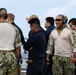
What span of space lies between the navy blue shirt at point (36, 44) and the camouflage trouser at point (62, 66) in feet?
2.04

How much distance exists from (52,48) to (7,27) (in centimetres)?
196

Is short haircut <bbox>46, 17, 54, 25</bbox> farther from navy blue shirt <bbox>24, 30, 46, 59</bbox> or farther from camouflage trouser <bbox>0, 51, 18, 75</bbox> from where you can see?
camouflage trouser <bbox>0, 51, 18, 75</bbox>

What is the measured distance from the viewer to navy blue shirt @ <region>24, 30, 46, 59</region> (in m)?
8.12

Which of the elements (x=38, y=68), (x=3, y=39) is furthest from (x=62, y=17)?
(x=3, y=39)

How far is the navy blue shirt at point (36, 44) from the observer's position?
8125 millimetres

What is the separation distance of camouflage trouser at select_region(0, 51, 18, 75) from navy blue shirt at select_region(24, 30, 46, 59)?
753 mm

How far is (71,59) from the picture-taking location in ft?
28.9

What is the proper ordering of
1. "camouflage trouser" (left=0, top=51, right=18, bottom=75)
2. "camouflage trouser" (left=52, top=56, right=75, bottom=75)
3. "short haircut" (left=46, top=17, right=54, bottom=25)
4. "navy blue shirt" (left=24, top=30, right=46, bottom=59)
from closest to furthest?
"camouflage trouser" (left=0, top=51, right=18, bottom=75), "navy blue shirt" (left=24, top=30, right=46, bottom=59), "camouflage trouser" (left=52, top=56, right=75, bottom=75), "short haircut" (left=46, top=17, right=54, bottom=25)

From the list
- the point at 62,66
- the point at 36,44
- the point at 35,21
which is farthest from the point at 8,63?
the point at 62,66

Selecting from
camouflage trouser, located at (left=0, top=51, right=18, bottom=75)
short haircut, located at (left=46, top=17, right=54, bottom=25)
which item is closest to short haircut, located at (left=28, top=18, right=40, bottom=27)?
camouflage trouser, located at (left=0, top=51, right=18, bottom=75)

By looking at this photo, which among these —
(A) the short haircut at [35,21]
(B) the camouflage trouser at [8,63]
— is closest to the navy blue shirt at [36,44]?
(A) the short haircut at [35,21]

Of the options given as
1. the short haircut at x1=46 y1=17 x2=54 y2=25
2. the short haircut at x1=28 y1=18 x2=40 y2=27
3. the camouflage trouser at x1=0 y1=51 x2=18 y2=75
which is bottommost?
the camouflage trouser at x1=0 y1=51 x2=18 y2=75

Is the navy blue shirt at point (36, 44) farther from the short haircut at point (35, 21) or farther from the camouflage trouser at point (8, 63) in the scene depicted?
the camouflage trouser at point (8, 63)

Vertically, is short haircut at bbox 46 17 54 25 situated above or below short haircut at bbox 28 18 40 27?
above
